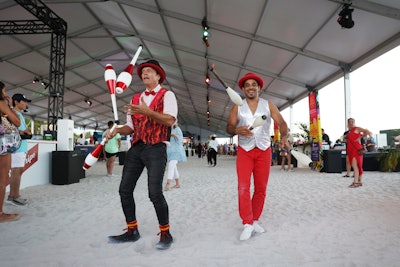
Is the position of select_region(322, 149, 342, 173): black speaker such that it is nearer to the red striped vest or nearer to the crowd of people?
the crowd of people

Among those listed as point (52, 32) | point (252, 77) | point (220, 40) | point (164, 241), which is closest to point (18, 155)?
point (164, 241)

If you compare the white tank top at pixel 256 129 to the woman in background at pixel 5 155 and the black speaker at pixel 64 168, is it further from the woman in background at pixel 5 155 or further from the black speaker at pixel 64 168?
Result: the black speaker at pixel 64 168

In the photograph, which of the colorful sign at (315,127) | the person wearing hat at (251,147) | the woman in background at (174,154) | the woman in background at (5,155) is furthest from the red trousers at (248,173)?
the colorful sign at (315,127)

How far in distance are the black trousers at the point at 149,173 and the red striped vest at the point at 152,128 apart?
0.05 meters

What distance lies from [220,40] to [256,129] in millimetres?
8656

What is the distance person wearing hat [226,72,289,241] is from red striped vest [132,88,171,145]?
26.7 inches

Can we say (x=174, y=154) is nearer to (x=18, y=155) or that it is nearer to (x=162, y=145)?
(x=18, y=155)

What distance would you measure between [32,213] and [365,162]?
10.1 meters

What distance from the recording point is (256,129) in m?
2.59

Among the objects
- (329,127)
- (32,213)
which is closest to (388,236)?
(32,213)

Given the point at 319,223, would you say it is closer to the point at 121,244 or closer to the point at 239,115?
the point at 239,115

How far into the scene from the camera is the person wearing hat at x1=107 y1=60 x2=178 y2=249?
87.8 inches

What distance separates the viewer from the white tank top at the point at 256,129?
2.59m

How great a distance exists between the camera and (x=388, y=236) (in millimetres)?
2564
